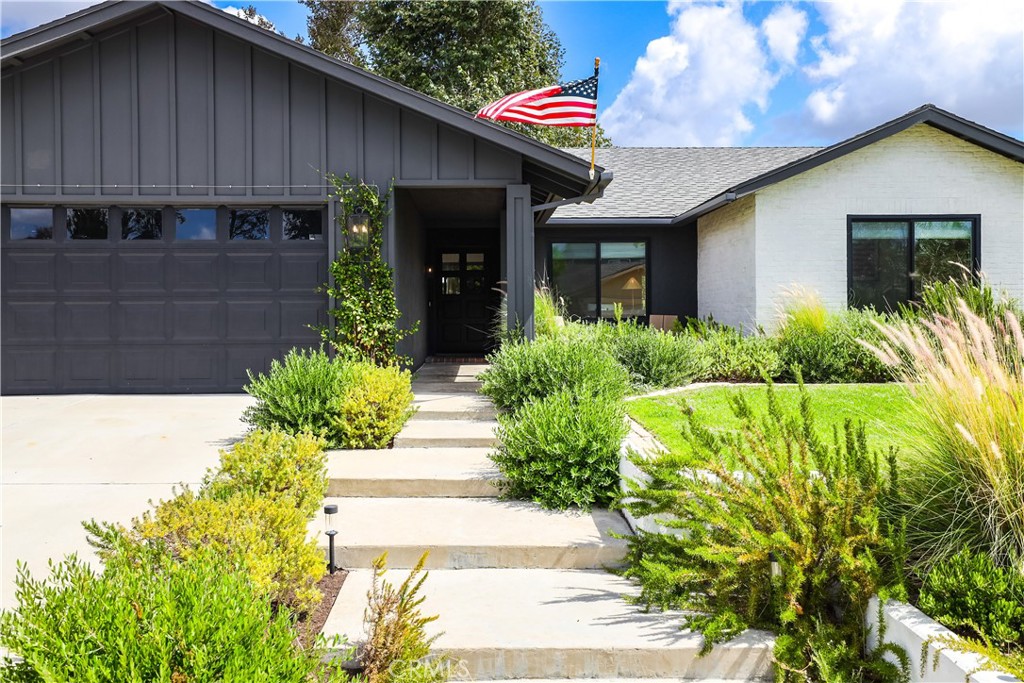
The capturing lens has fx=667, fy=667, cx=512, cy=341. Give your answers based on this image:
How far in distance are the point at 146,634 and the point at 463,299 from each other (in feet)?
36.8

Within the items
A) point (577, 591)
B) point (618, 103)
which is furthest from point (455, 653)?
point (618, 103)

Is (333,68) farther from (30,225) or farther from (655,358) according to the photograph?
(655,358)

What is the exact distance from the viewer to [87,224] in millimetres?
8414

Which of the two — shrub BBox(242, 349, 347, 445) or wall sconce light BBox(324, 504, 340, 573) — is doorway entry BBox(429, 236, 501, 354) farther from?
wall sconce light BBox(324, 504, 340, 573)

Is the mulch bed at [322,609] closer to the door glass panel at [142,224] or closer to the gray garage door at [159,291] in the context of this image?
the gray garage door at [159,291]

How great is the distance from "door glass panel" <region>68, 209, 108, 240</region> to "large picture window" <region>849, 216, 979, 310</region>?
10.6 meters

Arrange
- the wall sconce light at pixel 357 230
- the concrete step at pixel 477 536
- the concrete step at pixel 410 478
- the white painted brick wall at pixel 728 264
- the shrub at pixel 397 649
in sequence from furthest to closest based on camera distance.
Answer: the white painted brick wall at pixel 728 264 < the wall sconce light at pixel 357 230 < the concrete step at pixel 410 478 < the concrete step at pixel 477 536 < the shrub at pixel 397 649

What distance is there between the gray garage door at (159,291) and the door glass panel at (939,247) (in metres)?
8.89

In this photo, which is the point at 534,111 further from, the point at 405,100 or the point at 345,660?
the point at 345,660

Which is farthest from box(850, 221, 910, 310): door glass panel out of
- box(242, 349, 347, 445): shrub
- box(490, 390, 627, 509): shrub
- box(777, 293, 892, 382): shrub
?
box(242, 349, 347, 445): shrub

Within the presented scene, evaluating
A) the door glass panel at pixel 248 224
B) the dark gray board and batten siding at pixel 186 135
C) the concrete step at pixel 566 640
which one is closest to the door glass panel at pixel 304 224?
the dark gray board and batten siding at pixel 186 135

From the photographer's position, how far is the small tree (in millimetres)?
7922

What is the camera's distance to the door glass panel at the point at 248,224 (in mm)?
8383

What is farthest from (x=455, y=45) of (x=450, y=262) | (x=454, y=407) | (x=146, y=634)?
(x=146, y=634)
